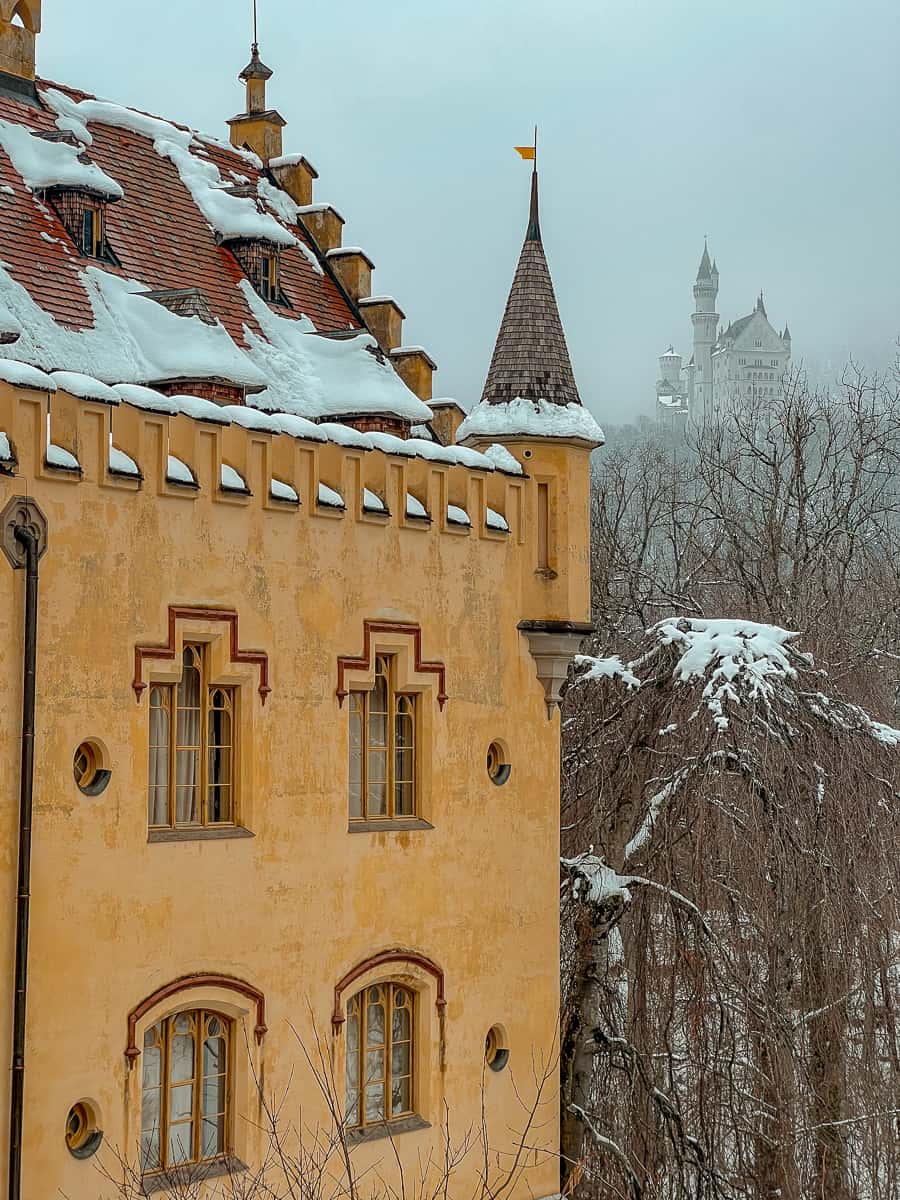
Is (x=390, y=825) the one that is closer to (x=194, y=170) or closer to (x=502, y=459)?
(x=502, y=459)

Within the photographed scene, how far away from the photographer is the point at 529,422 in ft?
63.9

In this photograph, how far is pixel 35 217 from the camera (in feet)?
59.0

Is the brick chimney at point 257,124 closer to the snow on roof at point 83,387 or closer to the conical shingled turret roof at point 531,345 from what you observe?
the conical shingled turret roof at point 531,345

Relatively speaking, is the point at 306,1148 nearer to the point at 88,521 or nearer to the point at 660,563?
the point at 88,521

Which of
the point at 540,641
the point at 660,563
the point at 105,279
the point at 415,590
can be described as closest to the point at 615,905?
the point at 540,641

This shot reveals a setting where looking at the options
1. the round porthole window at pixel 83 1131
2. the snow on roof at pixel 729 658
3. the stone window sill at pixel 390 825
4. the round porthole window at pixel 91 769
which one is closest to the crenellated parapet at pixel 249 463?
the round porthole window at pixel 91 769

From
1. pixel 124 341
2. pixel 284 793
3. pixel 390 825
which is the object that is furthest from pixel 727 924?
pixel 124 341

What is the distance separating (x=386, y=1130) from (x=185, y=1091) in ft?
8.09

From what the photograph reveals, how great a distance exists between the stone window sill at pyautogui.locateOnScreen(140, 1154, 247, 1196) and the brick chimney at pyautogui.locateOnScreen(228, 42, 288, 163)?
13.4m

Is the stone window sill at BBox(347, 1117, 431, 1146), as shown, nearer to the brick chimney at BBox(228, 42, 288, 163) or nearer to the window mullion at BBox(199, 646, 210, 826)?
the window mullion at BBox(199, 646, 210, 826)

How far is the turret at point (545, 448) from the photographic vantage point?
19344 mm

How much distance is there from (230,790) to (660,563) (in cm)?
2879

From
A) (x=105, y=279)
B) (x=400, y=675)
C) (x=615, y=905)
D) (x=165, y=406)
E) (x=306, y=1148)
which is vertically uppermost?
(x=105, y=279)

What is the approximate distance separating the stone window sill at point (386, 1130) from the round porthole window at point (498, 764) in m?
3.54
